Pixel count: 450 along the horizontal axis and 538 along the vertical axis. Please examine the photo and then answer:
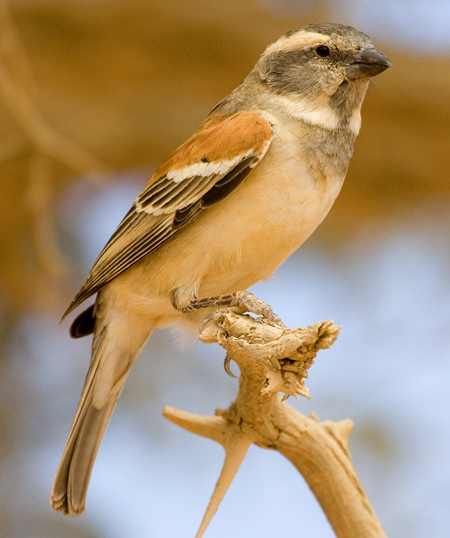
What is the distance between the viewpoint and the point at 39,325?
4.62 meters

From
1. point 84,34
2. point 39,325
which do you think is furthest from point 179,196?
point 39,325

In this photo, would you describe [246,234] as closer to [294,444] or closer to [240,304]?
[240,304]

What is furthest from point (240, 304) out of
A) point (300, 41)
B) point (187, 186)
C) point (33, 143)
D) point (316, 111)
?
point (33, 143)

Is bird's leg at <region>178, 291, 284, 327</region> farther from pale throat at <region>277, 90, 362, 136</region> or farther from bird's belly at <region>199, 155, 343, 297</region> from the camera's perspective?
pale throat at <region>277, 90, 362, 136</region>

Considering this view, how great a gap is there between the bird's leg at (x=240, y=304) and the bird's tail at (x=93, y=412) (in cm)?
40

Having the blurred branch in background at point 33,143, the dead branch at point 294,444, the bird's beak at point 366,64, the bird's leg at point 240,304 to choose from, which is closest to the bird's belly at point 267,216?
the bird's leg at point 240,304

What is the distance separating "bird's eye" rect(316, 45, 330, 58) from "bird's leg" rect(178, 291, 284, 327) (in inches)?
35.3

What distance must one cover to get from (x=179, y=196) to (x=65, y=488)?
1.12 m

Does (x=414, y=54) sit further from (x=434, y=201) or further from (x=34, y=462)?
(x=34, y=462)

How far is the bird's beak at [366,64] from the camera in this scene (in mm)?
2639

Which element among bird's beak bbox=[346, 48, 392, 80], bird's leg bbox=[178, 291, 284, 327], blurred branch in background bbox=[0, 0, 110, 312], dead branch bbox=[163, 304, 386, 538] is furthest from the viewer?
blurred branch in background bbox=[0, 0, 110, 312]

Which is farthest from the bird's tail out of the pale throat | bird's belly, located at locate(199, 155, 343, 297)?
the pale throat

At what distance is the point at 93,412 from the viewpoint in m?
2.97

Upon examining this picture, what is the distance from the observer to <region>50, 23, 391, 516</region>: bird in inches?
98.5
